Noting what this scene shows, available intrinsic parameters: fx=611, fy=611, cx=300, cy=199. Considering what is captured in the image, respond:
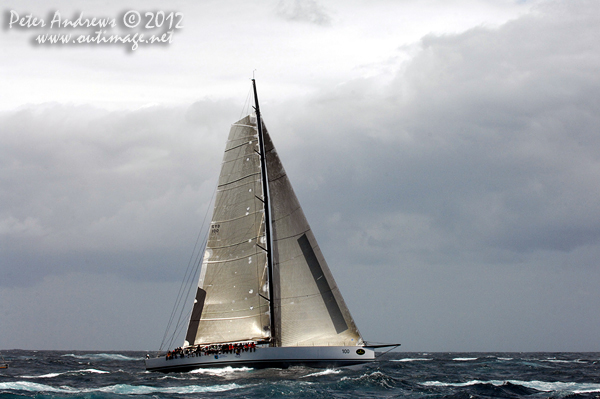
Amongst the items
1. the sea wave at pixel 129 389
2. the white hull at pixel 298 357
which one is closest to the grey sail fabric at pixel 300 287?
the white hull at pixel 298 357

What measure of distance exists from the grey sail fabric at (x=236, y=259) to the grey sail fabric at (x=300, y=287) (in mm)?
1259

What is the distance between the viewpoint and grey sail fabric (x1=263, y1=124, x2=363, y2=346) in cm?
4112

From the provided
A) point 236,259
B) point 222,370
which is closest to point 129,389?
point 222,370

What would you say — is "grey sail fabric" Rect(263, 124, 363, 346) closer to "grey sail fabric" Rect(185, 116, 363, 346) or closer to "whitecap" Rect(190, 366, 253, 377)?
"grey sail fabric" Rect(185, 116, 363, 346)

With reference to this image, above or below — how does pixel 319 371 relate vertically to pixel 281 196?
below

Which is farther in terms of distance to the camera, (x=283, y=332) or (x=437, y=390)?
(x=283, y=332)

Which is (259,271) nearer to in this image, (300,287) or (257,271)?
(257,271)

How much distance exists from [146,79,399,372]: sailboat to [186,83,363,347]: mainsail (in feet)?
0.22

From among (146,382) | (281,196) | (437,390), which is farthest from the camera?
(281,196)

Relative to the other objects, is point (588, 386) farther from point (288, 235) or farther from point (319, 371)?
point (288, 235)

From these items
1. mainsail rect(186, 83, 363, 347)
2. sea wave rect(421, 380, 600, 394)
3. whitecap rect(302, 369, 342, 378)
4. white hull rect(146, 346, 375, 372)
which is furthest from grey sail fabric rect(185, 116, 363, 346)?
sea wave rect(421, 380, 600, 394)

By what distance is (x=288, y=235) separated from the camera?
4278 cm

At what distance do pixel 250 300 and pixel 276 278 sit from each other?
8.66ft

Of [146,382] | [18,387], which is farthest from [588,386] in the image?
[18,387]
